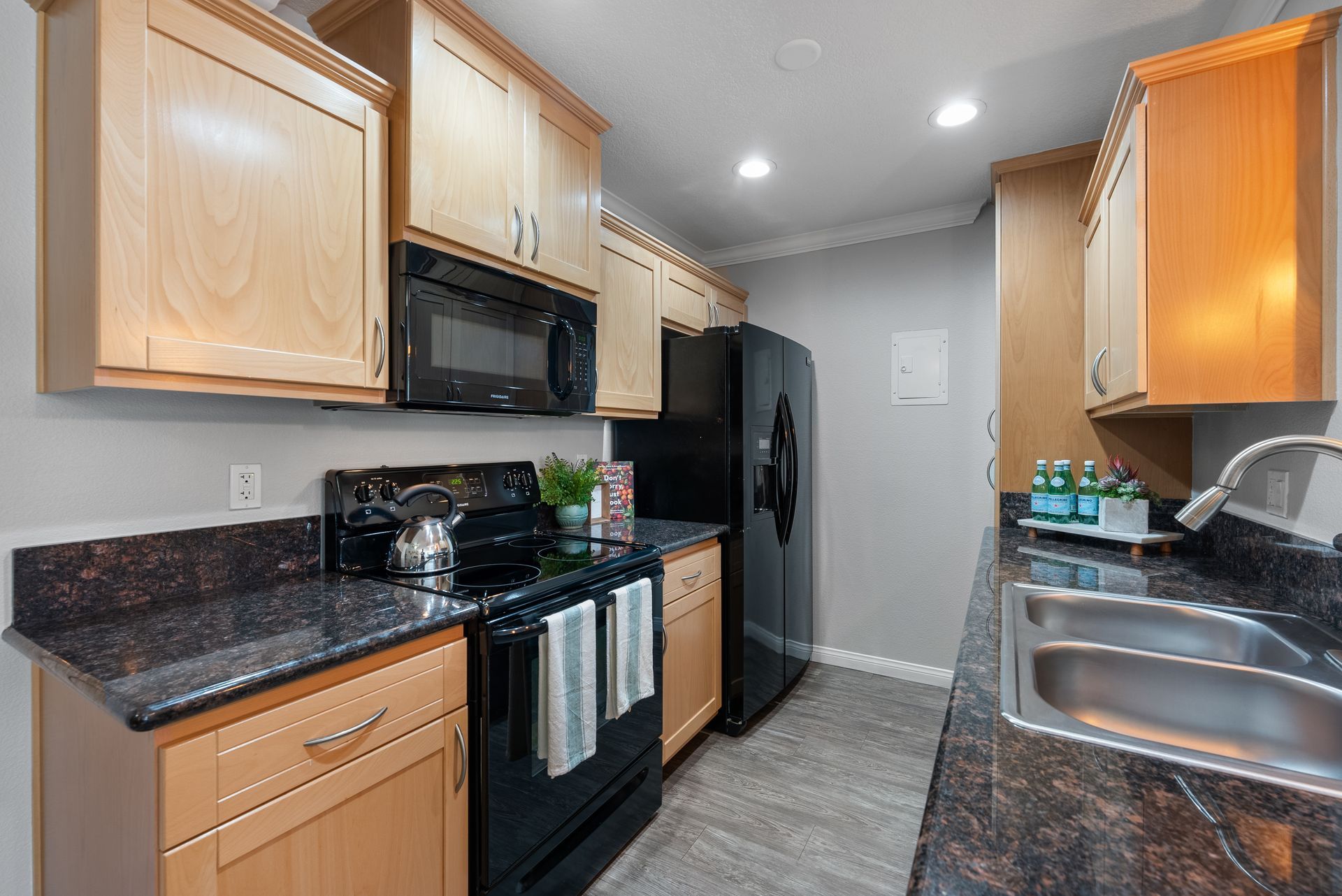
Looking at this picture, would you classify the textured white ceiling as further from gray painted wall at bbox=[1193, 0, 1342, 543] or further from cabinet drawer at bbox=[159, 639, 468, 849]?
cabinet drawer at bbox=[159, 639, 468, 849]

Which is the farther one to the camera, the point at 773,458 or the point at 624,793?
the point at 773,458

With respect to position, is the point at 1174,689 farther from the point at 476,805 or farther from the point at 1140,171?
the point at 476,805

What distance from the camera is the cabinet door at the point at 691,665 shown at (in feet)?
7.07

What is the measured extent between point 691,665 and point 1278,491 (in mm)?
1805

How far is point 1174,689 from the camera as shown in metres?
0.97

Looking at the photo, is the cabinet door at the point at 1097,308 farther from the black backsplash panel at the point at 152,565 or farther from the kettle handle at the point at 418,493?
the black backsplash panel at the point at 152,565

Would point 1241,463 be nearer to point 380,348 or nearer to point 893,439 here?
point 380,348

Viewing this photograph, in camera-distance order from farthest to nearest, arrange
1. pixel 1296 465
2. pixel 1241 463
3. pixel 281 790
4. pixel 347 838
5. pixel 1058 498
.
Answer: pixel 1058 498 → pixel 1296 465 → pixel 347 838 → pixel 281 790 → pixel 1241 463

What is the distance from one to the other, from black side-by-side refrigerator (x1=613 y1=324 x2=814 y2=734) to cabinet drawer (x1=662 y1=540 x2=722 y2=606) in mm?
80

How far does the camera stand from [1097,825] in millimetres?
560

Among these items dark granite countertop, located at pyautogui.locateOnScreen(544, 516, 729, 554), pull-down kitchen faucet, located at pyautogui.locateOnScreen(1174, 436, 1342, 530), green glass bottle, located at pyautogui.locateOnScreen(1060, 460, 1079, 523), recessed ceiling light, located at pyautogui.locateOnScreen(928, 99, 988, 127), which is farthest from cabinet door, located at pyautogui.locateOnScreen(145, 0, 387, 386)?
green glass bottle, located at pyautogui.locateOnScreen(1060, 460, 1079, 523)

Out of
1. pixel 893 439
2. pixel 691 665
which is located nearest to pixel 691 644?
pixel 691 665

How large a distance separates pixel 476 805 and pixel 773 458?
1.91 metres

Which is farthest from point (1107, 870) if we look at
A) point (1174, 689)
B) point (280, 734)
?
point (280, 734)
